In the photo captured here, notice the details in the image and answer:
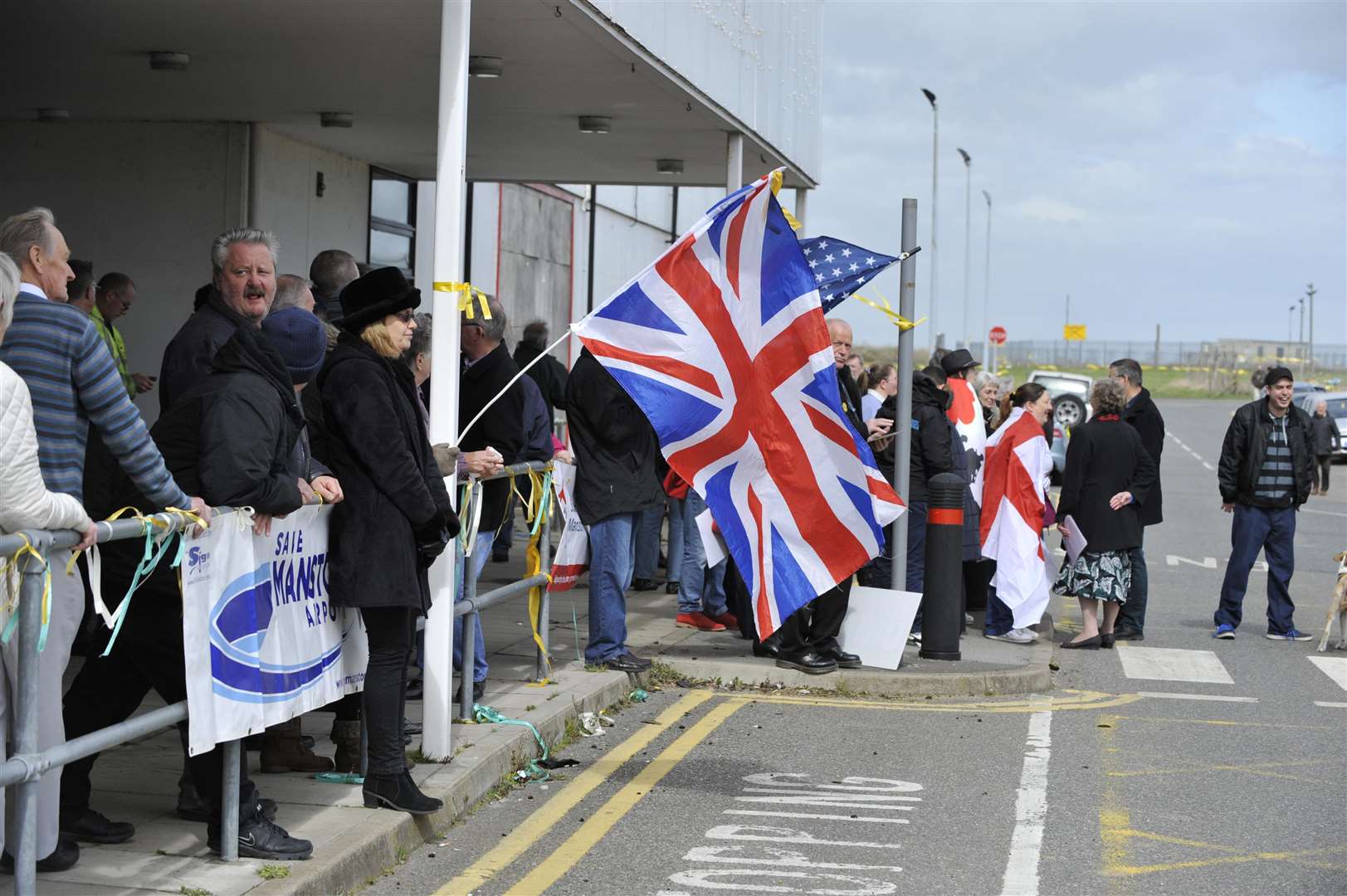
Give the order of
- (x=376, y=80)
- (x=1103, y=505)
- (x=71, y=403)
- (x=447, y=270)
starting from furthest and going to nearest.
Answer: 1. (x=1103, y=505)
2. (x=376, y=80)
3. (x=447, y=270)
4. (x=71, y=403)

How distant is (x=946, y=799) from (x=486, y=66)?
533cm

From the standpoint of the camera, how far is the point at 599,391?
8.87 m

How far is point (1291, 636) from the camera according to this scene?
12.3m

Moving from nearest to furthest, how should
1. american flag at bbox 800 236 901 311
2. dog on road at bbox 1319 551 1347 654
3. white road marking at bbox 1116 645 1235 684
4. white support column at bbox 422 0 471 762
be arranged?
white support column at bbox 422 0 471 762, american flag at bbox 800 236 901 311, white road marking at bbox 1116 645 1235 684, dog on road at bbox 1319 551 1347 654

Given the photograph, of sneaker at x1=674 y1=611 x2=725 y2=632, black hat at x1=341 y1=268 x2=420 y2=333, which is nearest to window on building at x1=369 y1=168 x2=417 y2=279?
sneaker at x1=674 y1=611 x2=725 y2=632

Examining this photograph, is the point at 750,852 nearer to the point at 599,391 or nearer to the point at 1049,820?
the point at 1049,820

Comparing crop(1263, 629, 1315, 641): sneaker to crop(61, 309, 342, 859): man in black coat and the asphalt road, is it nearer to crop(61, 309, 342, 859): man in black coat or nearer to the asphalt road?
the asphalt road

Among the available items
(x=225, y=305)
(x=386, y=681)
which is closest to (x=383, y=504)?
(x=386, y=681)

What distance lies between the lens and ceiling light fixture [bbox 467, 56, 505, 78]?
956 centimetres

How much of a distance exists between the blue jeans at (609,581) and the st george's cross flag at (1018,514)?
3.53 metres

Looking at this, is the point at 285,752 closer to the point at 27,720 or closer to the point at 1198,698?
the point at 27,720

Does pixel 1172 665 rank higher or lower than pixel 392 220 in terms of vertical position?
lower

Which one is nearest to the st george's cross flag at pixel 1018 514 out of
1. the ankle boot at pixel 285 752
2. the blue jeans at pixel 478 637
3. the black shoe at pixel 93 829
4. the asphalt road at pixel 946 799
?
the asphalt road at pixel 946 799

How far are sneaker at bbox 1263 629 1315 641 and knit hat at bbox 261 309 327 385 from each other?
29.7 feet
